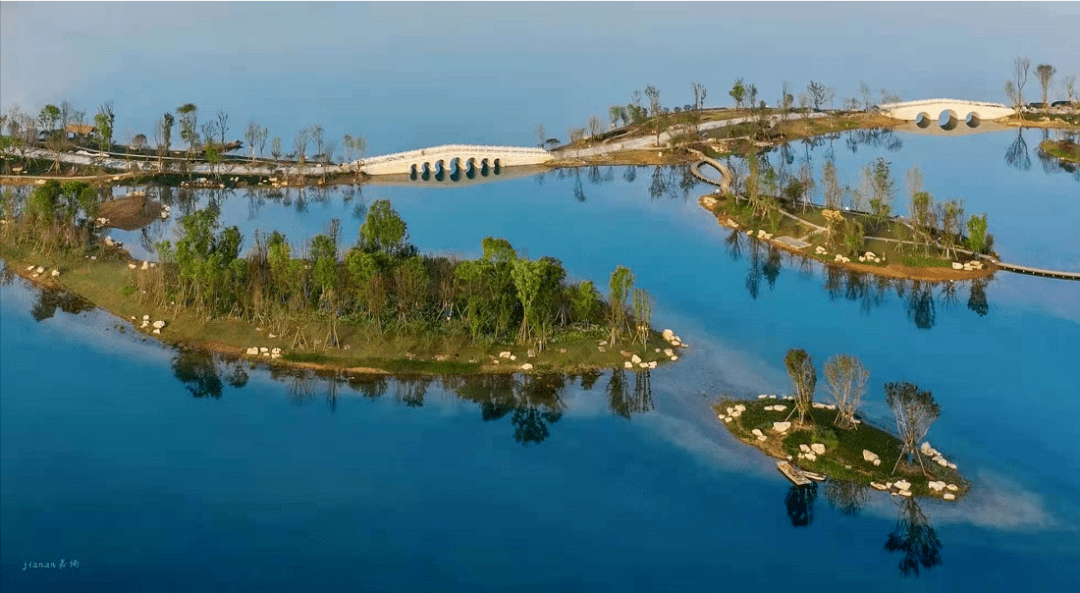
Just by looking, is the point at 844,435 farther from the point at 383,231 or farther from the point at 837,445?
the point at 383,231

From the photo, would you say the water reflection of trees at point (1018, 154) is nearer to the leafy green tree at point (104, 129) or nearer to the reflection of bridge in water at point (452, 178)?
the reflection of bridge in water at point (452, 178)

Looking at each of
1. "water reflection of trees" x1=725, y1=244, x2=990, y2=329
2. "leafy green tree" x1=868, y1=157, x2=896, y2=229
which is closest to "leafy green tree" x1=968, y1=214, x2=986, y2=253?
"water reflection of trees" x1=725, y1=244, x2=990, y2=329

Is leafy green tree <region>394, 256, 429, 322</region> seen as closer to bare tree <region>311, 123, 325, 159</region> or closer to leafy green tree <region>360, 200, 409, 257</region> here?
leafy green tree <region>360, 200, 409, 257</region>

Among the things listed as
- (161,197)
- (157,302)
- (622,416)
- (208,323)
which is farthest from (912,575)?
(161,197)

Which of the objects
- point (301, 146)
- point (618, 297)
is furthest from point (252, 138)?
point (618, 297)

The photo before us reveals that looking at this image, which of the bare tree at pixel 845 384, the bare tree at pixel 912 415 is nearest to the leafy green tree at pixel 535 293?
the bare tree at pixel 845 384
